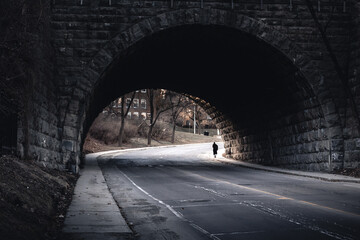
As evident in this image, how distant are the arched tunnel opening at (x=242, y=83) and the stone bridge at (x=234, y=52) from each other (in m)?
0.09

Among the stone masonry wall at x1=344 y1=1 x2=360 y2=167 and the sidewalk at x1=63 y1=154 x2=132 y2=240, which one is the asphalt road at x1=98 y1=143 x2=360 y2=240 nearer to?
the sidewalk at x1=63 y1=154 x2=132 y2=240

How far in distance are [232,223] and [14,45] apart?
7982 millimetres

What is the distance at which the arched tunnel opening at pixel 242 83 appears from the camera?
21.1 metres

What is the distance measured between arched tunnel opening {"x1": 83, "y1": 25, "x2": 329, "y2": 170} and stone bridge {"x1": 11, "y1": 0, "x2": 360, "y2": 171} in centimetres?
9

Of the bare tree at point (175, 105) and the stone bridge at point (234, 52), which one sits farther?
the bare tree at point (175, 105)

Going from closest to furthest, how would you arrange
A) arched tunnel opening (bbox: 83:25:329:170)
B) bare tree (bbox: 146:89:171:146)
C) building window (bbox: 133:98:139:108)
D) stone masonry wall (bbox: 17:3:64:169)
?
1. stone masonry wall (bbox: 17:3:64:169)
2. arched tunnel opening (bbox: 83:25:329:170)
3. bare tree (bbox: 146:89:171:146)
4. building window (bbox: 133:98:139:108)

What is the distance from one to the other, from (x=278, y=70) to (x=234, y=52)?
8.20 feet

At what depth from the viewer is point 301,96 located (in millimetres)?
21859

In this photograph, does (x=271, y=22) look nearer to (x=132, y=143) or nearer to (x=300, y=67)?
(x=300, y=67)

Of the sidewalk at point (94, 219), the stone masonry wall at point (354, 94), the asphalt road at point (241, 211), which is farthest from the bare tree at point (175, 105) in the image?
the sidewalk at point (94, 219)

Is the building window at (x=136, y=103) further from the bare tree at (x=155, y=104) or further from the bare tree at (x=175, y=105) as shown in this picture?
the bare tree at (x=155, y=104)

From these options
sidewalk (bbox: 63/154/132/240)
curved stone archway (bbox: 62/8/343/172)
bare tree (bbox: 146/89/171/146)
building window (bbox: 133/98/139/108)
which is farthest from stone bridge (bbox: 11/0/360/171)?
building window (bbox: 133/98/139/108)

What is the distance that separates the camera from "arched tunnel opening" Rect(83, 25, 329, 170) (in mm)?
21062

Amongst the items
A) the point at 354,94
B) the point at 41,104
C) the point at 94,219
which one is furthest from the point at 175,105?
the point at 94,219
